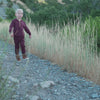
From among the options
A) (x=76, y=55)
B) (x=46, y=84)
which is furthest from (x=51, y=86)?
(x=76, y=55)

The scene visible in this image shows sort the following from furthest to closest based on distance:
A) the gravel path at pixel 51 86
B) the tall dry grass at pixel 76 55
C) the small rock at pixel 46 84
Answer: the tall dry grass at pixel 76 55
the small rock at pixel 46 84
the gravel path at pixel 51 86

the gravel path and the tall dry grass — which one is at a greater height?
the tall dry grass

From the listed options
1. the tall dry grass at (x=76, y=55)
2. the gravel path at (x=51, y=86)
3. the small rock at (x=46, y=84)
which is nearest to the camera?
the gravel path at (x=51, y=86)

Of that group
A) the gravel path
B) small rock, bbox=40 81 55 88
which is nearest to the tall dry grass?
the gravel path

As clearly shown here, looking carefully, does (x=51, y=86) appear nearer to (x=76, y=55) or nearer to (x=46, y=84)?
A: (x=46, y=84)

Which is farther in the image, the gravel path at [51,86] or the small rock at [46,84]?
the small rock at [46,84]

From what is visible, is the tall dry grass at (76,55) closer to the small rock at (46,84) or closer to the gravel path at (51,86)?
the gravel path at (51,86)

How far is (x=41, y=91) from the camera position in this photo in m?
2.85

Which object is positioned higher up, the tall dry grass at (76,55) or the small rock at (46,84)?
the tall dry grass at (76,55)

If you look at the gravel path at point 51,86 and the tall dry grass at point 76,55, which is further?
the tall dry grass at point 76,55

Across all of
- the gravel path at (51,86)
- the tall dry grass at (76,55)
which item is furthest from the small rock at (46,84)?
the tall dry grass at (76,55)

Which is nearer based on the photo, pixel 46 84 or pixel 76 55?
pixel 46 84

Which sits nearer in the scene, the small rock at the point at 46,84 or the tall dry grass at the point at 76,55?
the small rock at the point at 46,84

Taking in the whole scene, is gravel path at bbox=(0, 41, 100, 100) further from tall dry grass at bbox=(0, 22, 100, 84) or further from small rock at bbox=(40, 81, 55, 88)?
tall dry grass at bbox=(0, 22, 100, 84)
